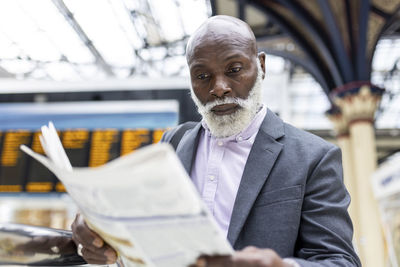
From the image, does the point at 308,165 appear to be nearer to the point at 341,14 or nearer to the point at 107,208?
the point at 107,208

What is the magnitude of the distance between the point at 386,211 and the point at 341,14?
203 inches

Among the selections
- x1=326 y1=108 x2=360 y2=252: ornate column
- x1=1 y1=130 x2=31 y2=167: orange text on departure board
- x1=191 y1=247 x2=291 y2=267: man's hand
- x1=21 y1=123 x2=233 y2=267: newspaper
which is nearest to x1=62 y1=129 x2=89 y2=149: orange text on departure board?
x1=1 y1=130 x2=31 y2=167: orange text on departure board

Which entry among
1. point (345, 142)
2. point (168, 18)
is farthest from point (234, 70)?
point (168, 18)

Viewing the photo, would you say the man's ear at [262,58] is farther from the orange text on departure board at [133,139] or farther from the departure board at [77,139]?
the orange text on departure board at [133,139]

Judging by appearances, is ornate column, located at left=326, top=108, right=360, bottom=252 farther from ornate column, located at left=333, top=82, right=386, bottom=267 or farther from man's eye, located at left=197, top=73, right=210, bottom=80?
man's eye, located at left=197, top=73, right=210, bottom=80

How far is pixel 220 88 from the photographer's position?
3.58ft

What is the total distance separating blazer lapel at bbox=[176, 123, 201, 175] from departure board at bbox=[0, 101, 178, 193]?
3.00 m

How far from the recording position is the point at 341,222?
97cm

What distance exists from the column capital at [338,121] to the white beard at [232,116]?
882 cm

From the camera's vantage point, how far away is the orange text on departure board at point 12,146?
457cm

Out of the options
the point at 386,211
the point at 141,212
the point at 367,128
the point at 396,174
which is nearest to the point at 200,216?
the point at 141,212

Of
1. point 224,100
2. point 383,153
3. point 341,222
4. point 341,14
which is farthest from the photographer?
point 383,153

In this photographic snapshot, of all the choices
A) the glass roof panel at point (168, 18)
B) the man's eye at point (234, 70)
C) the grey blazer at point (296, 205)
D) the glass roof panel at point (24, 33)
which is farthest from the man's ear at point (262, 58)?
the glass roof panel at point (168, 18)

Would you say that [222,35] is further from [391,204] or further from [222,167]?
[391,204]
